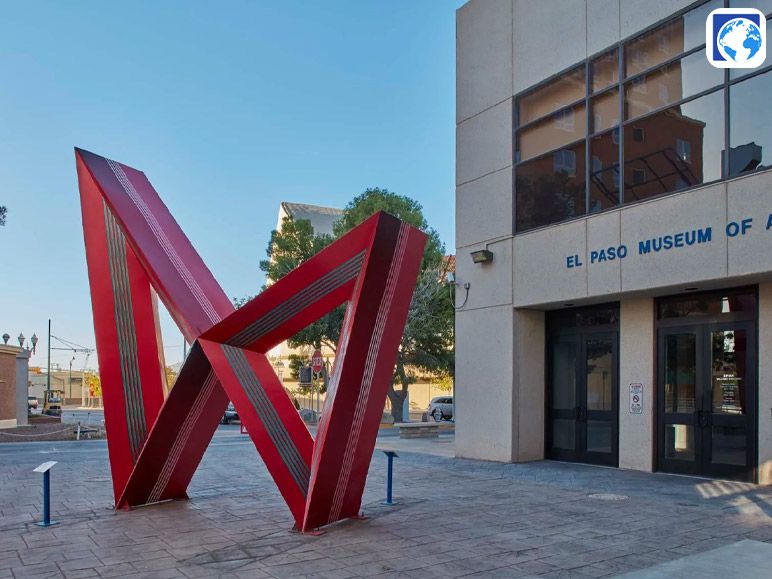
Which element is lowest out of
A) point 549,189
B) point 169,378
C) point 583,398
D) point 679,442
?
point 169,378

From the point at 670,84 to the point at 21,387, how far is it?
2755 centimetres

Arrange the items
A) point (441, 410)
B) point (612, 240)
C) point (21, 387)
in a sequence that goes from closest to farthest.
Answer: point (612, 240), point (21, 387), point (441, 410)

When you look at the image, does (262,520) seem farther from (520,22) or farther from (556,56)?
(520,22)

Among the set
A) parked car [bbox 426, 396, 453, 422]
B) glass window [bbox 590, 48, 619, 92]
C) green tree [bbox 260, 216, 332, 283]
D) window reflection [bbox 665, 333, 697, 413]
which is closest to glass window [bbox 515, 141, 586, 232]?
glass window [bbox 590, 48, 619, 92]

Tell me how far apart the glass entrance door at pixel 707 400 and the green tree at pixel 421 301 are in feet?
64.5

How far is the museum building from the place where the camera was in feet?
36.7

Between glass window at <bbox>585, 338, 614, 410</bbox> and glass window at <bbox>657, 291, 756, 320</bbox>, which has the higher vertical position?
glass window at <bbox>657, 291, 756, 320</bbox>

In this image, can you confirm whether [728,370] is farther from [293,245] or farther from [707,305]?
[293,245]

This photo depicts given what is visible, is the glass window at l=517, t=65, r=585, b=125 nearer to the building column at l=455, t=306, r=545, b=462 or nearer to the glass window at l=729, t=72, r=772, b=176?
the glass window at l=729, t=72, r=772, b=176

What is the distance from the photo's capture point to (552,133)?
14.6 meters

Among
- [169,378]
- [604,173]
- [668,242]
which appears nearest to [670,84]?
[604,173]

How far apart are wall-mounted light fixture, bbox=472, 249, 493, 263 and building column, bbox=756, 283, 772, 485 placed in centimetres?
573

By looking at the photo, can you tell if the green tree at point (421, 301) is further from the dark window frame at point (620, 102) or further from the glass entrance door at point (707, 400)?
the glass entrance door at point (707, 400)

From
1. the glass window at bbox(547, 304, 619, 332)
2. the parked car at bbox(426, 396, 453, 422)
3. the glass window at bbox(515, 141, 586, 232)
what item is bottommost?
the parked car at bbox(426, 396, 453, 422)
